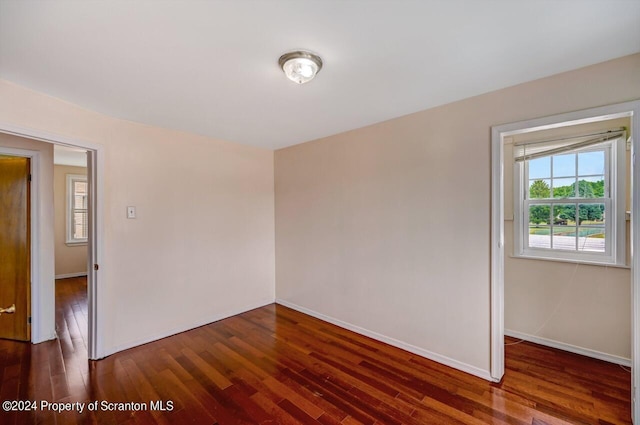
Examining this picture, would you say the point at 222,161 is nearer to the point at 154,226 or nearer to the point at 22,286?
the point at 154,226

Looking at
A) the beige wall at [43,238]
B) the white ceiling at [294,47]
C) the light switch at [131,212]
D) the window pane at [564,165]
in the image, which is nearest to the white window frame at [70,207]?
the beige wall at [43,238]

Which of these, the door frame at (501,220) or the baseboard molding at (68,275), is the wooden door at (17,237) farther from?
the door frame at (501,220)

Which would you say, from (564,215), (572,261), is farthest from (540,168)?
(572,261)

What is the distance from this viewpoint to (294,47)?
5.15ft

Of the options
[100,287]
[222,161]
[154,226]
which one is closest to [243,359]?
[100,287]

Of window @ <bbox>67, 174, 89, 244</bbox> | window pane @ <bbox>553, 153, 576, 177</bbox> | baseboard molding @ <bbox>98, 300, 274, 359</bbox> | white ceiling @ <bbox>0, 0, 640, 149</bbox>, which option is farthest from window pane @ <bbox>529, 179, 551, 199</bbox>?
window @ <bbox>67, 174, 89, 244</bbox>

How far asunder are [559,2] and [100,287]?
12.8ft

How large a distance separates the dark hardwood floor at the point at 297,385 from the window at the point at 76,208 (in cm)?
372

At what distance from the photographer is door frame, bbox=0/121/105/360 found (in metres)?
2.38

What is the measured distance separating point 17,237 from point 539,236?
5.74m

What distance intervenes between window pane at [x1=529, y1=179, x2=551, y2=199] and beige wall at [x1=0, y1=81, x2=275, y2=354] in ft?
11.0

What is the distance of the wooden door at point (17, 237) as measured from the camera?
113 inches

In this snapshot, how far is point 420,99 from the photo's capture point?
2.31 meters

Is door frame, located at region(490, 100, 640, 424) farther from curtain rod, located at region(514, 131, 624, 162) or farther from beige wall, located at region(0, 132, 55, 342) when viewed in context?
beige wall, located at region(0, 132, 55, 342)
